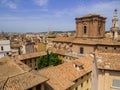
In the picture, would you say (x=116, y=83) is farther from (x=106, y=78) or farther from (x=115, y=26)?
(x=115, y=26)

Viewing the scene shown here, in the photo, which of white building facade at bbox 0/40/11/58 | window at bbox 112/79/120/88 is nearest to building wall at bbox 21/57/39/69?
white building facade at bbox 0/40/11/58

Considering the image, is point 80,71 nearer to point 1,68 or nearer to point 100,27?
point 1,68

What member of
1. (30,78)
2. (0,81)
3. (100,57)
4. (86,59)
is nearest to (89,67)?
(86,59)

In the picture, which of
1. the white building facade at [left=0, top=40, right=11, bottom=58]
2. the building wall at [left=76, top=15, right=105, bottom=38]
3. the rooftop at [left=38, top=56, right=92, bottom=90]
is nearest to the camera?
the rooftop at [left=38, top=56, right=92, bottom=90]

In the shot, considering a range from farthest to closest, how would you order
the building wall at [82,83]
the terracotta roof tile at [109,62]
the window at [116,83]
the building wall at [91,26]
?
the building wall at [91,26] < the building wall at [82,83] < the terracotta roof tile at [109,62] < the window at [116,83]

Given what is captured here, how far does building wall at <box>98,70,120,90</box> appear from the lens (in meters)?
15.9

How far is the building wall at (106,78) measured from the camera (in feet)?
52.0

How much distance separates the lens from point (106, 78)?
53.0 ft

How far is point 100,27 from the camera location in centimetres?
4812

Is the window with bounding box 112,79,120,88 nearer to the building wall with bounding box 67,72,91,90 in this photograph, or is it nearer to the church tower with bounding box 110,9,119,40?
the building wall with bounding box 67,72,91,90

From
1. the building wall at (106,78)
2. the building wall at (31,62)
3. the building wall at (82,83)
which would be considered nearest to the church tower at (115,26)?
the building wall at (82,83)

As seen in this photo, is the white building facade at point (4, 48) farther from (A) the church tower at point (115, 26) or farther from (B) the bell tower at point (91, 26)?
(A) the church tower at point (115, 26)

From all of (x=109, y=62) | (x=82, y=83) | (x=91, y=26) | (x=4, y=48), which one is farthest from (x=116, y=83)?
(x=4, y=48)

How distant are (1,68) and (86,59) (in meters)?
20.3
